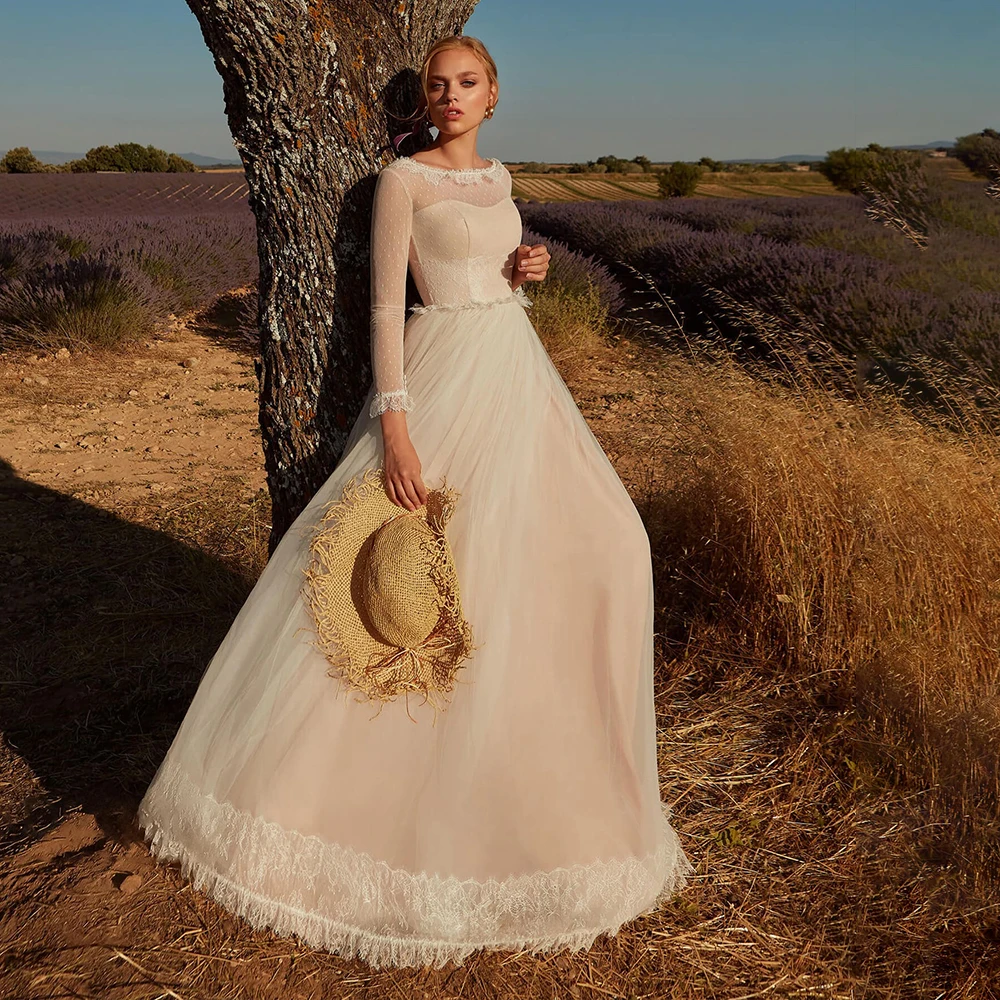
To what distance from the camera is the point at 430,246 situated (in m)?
1.89

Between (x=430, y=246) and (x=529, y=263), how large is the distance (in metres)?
0.24

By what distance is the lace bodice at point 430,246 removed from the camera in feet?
5.95

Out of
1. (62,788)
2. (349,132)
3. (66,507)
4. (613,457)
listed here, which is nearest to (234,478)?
(66,507)

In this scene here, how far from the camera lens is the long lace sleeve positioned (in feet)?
5.94

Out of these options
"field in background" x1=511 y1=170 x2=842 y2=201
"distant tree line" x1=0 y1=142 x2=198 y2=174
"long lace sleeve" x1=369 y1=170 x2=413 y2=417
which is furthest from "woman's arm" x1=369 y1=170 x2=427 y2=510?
"distant tree line" x1=0 y1=142 x2=198 y2=174

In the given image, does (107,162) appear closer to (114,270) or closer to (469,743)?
(114,270)

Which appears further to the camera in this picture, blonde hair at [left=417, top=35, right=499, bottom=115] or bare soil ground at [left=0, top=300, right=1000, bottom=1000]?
blonde hair at [left=417, top=35, right=499, bottom=115]

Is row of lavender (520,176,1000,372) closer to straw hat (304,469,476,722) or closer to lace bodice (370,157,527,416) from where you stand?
lace bodice (370,157,527,416)

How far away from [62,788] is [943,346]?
5862 mm

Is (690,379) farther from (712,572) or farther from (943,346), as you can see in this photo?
(943,346)

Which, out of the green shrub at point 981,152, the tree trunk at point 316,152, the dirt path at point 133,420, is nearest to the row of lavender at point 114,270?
the dirt path at point 133,420

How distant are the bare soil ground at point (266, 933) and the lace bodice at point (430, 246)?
3.93ft

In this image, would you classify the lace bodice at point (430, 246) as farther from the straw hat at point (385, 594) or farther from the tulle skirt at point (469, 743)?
the straw hat at point (385, 594)

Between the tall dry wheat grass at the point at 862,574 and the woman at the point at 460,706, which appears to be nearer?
the woman at the point at 460,706
